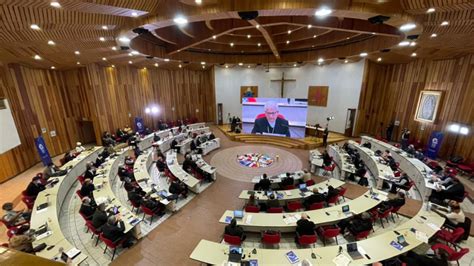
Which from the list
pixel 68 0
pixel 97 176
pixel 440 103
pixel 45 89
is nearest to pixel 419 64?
pixel 440 103

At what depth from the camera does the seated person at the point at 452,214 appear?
243 inches

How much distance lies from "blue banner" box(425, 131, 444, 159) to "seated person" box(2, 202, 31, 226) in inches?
753

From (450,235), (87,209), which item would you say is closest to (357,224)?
(450,235)

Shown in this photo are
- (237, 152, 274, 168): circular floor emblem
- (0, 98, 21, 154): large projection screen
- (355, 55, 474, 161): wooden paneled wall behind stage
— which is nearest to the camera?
(0, 98, 21, 154): large projection screen

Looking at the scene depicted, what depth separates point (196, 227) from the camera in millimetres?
7238

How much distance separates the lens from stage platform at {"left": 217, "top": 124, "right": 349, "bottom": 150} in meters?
15.5

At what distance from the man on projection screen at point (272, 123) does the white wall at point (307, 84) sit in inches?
142

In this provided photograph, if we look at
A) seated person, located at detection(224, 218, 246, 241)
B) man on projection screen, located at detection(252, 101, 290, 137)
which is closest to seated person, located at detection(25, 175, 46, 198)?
seated person, located at detection(224, 218, 246, 241)

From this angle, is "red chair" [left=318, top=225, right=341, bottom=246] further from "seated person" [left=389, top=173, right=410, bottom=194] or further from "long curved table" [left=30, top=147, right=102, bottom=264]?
"long curved table" [left=30, top=147, right=102, bottom=264]

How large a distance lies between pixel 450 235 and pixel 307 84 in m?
14.7

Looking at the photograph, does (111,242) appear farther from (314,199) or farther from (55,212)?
(314,199)

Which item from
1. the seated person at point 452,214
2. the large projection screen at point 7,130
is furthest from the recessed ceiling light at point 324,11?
the large projection screen at point 7,130

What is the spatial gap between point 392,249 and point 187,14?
26.2ft

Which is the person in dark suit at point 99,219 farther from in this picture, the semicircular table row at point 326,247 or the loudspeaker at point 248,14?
the loudspeaker at point 248,14
